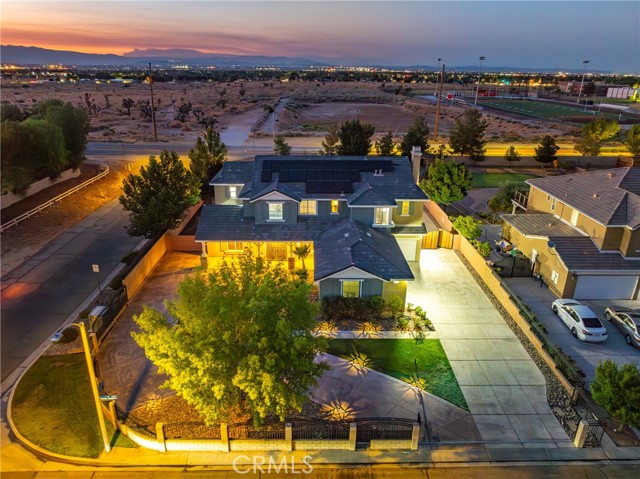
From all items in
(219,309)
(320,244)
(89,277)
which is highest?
(219,309)

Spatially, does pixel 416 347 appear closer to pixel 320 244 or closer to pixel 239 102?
pixel 320 244

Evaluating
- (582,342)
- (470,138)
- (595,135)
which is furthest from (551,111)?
(582,342)

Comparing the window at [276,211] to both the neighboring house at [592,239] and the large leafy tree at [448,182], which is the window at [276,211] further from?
the neighboring house at [592,239]

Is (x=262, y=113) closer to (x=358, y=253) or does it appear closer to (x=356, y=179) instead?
(x=356, y=179)

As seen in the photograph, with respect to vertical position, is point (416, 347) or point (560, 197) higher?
point (560, 197)

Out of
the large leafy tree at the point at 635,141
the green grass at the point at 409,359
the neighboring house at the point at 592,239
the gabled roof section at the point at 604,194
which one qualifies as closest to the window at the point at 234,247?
the green grass at the point at 409,359

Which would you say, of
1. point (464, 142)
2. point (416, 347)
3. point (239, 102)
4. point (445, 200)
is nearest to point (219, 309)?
point (416, 347)

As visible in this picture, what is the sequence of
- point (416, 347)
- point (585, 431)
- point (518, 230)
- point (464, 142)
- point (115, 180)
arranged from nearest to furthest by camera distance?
point (585, 431) < point (416, 347) < point (518, 230) < point (115, 180) < point (464, 142)
